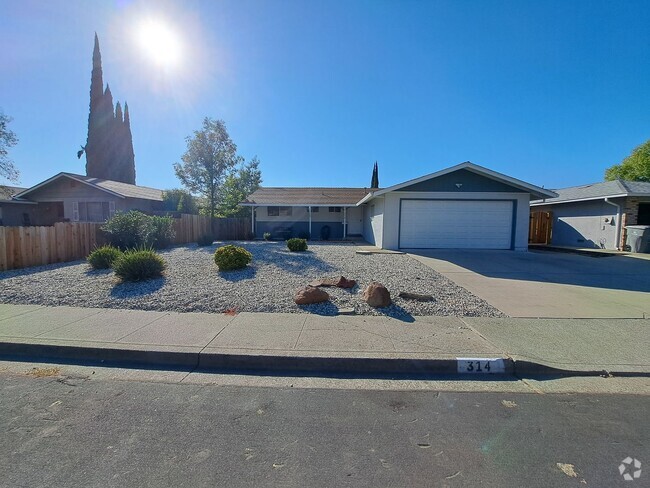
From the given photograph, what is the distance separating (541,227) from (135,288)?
22525mm

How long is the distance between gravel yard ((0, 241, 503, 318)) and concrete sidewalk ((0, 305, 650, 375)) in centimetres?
41

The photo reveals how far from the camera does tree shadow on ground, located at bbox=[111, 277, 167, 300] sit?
598cm

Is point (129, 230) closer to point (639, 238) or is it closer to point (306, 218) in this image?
point (306, 218)

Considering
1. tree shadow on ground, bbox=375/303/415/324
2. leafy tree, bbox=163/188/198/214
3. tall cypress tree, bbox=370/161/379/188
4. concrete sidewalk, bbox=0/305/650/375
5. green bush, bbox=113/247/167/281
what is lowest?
concrete sidewalk, bbox=0/305/650/375

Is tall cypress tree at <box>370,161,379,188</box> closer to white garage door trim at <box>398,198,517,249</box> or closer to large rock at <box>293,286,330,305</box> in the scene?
white garage door trim at <box>398,198,517,249</box>

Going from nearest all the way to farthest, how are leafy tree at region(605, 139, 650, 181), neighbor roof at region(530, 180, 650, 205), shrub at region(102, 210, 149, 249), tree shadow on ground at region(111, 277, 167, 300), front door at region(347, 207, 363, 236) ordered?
tree shadow on ground at region(111, 277, 167, 300) < shrub at region(102, 210, 149, 249) < neighbor roof at region(530, 180, 650, 205) < front door at region(347, 207, 363, 236) < leafy tree at region(605, 139, 650, 181)

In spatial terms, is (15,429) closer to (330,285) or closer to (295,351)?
(295,351)

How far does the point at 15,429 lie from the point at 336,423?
264 centimetres

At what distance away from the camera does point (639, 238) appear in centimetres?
1387

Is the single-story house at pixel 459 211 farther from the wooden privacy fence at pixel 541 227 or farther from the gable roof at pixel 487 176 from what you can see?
the wooden privacy fence at pixel 541 227

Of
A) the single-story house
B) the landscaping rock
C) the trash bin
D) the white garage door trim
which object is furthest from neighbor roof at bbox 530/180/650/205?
the landscaping rock

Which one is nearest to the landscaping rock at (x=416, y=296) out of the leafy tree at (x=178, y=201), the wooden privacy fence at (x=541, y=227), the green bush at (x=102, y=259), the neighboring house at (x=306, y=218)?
the green bush at (x=102, y=259)

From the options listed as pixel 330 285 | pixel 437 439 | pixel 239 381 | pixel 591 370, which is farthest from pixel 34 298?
pixel 591 370

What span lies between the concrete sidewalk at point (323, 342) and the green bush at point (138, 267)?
1.68m
